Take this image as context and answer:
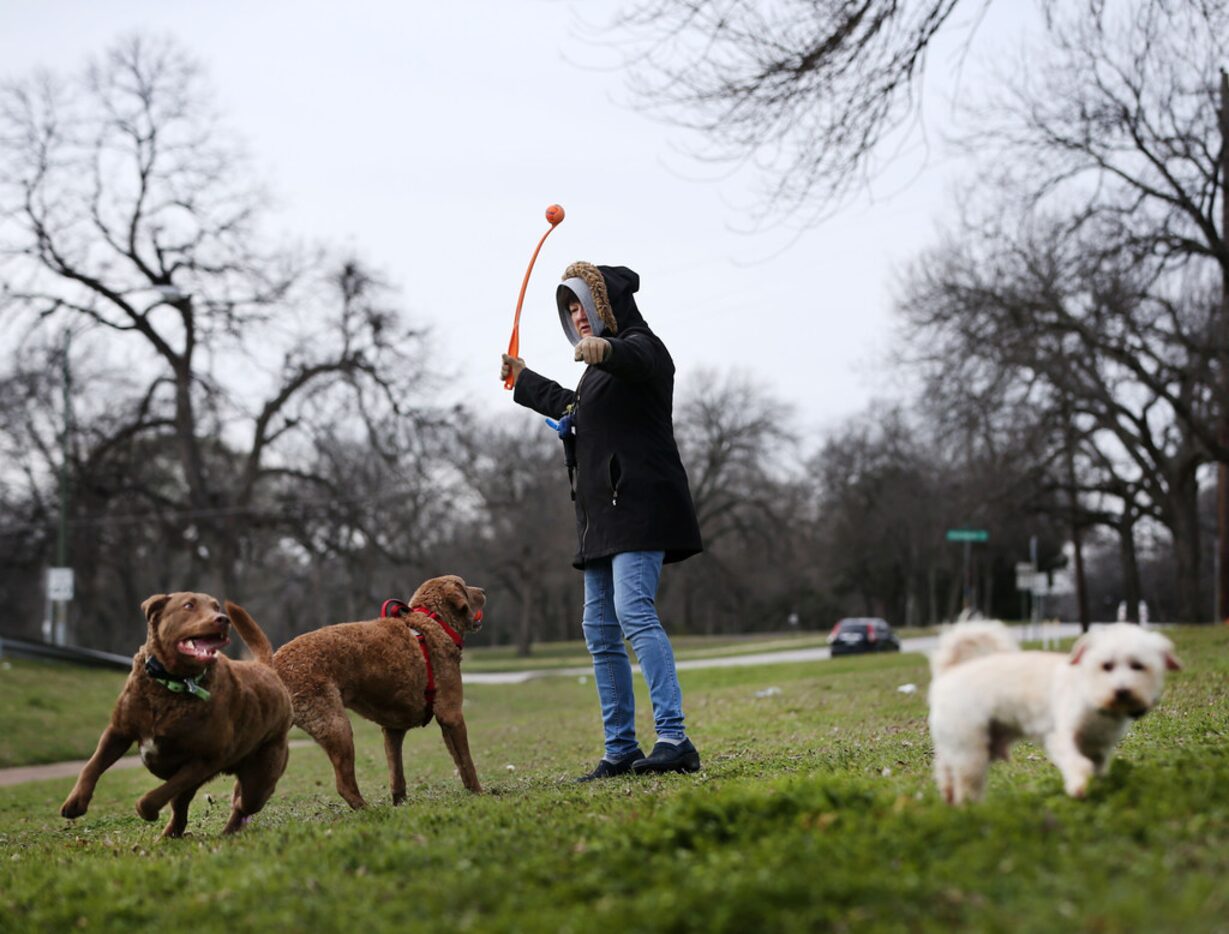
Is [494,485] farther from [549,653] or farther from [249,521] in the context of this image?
[249,521]

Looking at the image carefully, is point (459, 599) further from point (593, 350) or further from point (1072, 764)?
point (1072, 764)

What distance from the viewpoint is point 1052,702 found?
378 cm

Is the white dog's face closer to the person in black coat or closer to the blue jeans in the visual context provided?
the blue jeans

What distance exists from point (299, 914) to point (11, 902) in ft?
4.45

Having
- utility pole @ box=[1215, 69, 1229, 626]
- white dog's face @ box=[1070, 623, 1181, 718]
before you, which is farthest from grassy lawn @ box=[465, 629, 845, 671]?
white dog's face @ box=[1070, 623, 1181, 718]

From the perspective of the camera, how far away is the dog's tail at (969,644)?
4.16 meters

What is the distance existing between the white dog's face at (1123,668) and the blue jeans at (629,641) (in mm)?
2848

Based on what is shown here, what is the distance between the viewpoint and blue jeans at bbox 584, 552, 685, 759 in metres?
6.59

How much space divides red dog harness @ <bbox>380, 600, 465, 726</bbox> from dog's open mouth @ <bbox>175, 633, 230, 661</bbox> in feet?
4.31

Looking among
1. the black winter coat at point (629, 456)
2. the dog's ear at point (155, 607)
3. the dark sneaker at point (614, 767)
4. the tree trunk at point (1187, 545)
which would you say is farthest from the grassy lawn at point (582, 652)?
the dog's ear at point (155, 607)

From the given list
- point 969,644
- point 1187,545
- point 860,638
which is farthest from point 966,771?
point 860,638

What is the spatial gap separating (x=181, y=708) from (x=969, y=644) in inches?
132

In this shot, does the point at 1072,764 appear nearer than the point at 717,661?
Yes

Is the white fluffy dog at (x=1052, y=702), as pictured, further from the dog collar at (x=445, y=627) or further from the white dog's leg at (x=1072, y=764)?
the dog collar at (x=445, y=627)
